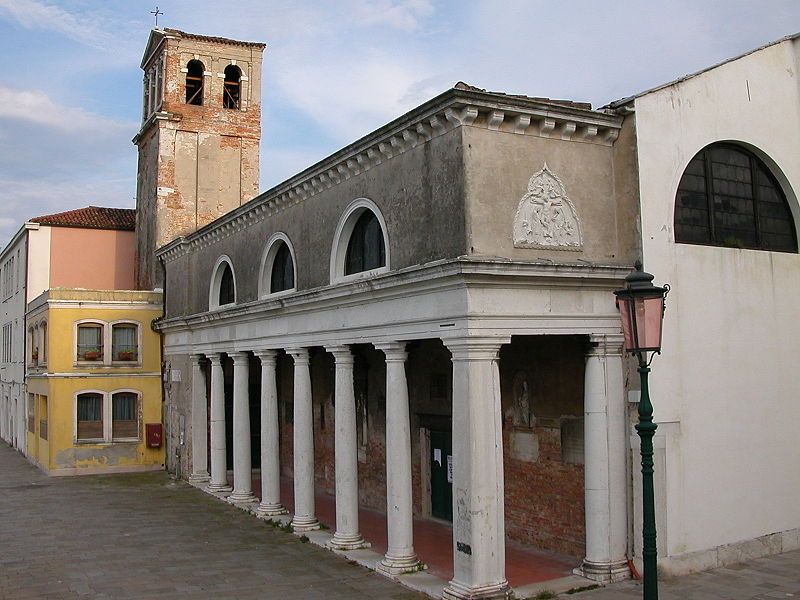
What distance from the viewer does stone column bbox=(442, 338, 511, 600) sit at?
995cm

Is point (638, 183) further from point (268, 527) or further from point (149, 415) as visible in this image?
point (149, 415)

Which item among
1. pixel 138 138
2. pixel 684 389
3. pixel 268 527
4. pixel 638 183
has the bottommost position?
pixel 268 527

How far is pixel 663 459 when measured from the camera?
36.7 ft

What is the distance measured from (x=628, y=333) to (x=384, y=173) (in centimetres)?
535

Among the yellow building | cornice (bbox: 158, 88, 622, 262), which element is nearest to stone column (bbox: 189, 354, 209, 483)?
the yellow building

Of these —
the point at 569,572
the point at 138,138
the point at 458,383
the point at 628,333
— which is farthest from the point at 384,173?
the point at 138,138

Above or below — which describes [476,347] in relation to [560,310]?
below

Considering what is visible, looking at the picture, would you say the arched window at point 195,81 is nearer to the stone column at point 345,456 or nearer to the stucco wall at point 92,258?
the stucco wall at point 92,258

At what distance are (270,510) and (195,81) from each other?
1643cm

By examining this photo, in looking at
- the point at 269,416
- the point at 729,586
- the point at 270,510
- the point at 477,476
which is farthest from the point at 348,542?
the point at 729,586

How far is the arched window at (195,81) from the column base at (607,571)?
821 inches

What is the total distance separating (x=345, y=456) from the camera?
42.7 ft

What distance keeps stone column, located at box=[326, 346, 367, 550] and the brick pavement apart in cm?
43

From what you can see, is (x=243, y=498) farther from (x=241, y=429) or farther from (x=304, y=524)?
(x=304, y=524)
